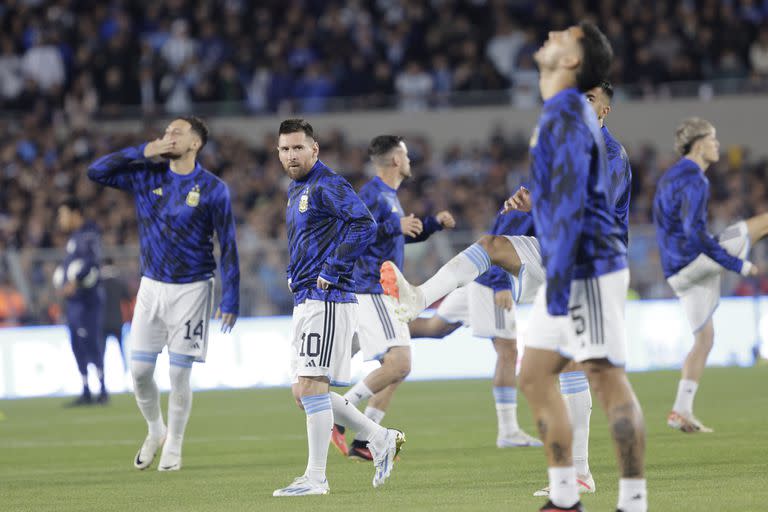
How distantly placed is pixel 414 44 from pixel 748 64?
6879 millimetres

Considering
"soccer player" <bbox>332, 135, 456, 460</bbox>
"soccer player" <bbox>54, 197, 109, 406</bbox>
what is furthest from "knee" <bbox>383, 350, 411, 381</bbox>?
"soccer player" <bbox>54, 197, 109, 406</bbox>

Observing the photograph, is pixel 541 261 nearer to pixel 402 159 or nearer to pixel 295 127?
pixel 295 127

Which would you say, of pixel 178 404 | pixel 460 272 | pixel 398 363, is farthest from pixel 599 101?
pixel 178 404

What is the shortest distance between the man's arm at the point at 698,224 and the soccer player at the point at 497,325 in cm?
159

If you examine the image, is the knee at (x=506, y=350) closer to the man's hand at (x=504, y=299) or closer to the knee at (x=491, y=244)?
the man's hand at (x=504, y=299)

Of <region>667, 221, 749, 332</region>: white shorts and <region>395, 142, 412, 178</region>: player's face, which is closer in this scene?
<region>395, 142, 412, 178</region>: player's face

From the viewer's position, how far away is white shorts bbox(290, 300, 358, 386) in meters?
8.79

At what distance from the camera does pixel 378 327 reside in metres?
11.5

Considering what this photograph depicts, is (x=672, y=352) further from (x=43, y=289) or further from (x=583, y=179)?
(x=583, y=179)

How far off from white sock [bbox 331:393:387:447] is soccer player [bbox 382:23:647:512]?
250cm

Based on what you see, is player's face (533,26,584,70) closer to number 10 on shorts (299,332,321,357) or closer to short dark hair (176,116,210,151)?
number 10 on shorts (299,332,321,357)

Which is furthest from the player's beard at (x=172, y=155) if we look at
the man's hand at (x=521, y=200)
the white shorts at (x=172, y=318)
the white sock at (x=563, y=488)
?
the white sock at (x=563, y=488)

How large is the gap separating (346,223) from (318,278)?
16.7 inches

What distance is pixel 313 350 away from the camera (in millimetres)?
8781
